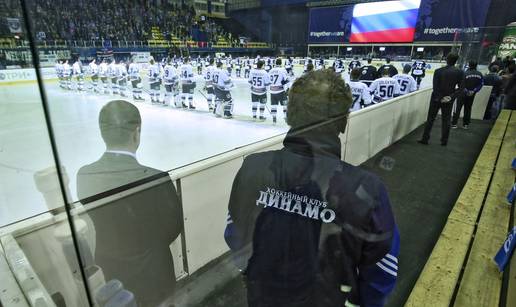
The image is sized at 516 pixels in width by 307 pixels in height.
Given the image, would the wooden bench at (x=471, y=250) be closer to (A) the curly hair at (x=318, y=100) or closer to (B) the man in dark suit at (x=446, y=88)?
(A) the curly hair at (x=318, y=100)

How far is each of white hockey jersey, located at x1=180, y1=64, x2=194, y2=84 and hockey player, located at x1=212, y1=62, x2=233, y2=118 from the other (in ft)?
2.04

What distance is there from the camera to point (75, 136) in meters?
1.30

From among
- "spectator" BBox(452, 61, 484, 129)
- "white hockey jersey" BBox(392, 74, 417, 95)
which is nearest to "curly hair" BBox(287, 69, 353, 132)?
"white hockey jersey" BBox(392, 74, 417, 95)

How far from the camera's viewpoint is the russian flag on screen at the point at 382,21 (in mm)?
4082

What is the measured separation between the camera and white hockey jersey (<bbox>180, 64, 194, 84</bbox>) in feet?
22.3

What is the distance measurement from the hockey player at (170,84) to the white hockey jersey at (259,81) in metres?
1.80

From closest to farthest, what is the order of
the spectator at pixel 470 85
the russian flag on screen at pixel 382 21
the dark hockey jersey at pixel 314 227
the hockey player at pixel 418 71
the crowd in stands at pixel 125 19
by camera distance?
1. the dark hockey jersey at pixel 314 227
2. the crowd in stands at pixel 125 19
3. the russian flag on screen at pixel 382 21
4. the spectator at pixel 470 85
5. the hockey player at pixel 418 71

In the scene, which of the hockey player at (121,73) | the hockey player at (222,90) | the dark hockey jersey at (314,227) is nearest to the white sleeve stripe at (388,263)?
the dark hockey jersey at (314,227)

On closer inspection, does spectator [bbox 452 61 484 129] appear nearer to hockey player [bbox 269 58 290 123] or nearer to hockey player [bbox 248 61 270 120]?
hockey player [bbox 269 58 290 123]

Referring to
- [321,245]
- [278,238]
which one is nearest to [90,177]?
[278,238]

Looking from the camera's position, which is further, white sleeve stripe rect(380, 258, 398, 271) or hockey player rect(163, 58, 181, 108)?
hockey player rect(163, 58, 181, 108)

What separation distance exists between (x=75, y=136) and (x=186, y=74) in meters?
6.16

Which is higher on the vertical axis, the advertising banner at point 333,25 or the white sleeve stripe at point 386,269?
the advertising banner at point 333,25

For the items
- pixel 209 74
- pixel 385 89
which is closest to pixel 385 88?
pixel 385 89
